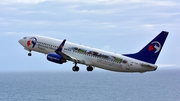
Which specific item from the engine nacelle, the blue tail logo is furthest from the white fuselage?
the blue tail logo

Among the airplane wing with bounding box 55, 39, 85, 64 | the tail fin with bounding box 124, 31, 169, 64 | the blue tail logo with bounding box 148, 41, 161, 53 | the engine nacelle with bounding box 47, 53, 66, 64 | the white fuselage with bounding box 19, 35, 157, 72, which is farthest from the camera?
the engine nacelle with bounding box 47, 53, 66, 64

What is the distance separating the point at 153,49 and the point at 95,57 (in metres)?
12.3

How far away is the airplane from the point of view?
78.1 metres

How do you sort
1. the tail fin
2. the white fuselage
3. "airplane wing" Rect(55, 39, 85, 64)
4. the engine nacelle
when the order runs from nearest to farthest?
the tail fin
the white fuselage
"airplane wing" Rect(55, 39, 85, 64)
the engine nacelle

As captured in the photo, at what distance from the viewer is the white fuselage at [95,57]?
79.2m

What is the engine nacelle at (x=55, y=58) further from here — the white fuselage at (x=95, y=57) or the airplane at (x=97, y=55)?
the white fuselage at (x=95, y=57)

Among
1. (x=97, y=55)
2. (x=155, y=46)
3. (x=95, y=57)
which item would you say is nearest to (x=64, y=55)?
(x=95, y=57)

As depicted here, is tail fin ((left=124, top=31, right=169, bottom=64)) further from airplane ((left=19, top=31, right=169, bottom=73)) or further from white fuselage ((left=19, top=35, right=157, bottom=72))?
white fuselage ((left=19, top=35, right=157, bottom=72))

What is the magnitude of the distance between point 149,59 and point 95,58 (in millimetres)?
11469

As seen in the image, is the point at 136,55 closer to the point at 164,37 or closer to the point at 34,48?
the point at 164,37

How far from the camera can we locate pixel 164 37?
77688 mm

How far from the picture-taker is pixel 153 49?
257 feet

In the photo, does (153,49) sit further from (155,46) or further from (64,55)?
(64,55)

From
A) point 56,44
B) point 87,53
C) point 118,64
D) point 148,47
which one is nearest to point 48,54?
point 56,44
